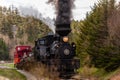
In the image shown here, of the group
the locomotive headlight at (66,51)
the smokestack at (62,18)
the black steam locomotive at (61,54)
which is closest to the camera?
the black steam locomotive at (61,54)

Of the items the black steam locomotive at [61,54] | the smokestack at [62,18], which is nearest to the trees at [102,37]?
the black steam locomotive at [61,54]

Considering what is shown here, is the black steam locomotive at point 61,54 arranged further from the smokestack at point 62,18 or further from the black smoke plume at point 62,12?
the black smoke plume at point 62,12

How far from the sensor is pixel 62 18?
2605 centimetres

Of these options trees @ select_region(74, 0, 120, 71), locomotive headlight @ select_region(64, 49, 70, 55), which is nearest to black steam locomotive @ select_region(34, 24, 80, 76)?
locomotive headlight @ select_region(64, 49, 70, 55)

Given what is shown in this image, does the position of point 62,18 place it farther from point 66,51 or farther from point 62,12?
point 66,51

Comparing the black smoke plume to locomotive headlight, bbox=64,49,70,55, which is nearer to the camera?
locomotive headlight, bbox=64,49,70,55

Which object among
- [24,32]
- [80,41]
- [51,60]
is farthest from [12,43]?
[51,60]

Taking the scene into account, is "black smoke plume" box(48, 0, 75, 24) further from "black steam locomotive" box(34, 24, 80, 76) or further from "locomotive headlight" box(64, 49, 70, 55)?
"locomotive headlight" box(64, 49, 70, 55)

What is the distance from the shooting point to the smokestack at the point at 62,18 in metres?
25.7

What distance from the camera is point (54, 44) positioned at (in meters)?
25.5

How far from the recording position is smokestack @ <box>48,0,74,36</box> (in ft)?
84.4

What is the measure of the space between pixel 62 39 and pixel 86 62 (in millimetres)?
16181

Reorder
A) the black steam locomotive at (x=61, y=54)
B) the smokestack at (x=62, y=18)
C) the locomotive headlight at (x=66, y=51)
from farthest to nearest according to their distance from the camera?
1. the smokestack at (x=62, y=18)
2. the locomotive headlight at (x=66, y=51)
3. the black steam locomotive at (x=61, y=54)

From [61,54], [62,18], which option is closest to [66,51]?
[61,54]
